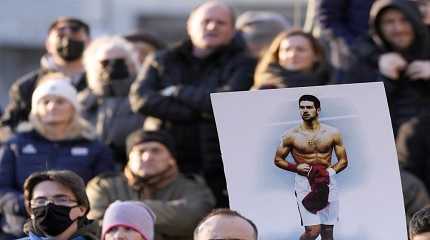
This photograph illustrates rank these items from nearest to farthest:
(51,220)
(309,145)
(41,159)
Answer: (309,145) < (51,220) < (41,159)

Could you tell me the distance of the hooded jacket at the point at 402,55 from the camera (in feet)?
33.7

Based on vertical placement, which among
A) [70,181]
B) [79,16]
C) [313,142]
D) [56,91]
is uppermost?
[79,16]

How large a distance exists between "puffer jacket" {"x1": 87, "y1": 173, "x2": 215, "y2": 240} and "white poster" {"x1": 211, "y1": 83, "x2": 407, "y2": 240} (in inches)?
98.9

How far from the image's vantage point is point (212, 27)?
10.5 m

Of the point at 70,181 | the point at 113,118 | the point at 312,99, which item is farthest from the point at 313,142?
the point at 113,118

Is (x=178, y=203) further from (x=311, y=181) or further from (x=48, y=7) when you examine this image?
(x=48, y=7)

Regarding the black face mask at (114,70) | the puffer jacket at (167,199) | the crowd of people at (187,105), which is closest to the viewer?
the puffer jacket at (167,199)

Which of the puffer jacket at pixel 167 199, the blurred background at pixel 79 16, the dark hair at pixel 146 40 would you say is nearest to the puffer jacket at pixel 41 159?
the puffer jacket at pixel 167 199

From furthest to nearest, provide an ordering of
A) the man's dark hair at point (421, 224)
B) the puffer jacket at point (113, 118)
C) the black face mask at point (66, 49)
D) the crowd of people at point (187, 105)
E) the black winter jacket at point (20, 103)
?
1. the black face mask at point (66, 49)
2. the black winter jacket at point (20, 103)
3. the puffer jacket at point (113, 118)
4. the crowd of people at point (187, 105)
5. the man's dark hair at point (421, 224)

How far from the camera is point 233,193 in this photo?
6918 millimetres

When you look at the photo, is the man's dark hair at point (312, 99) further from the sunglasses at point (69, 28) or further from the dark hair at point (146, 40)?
the dark hair at point (146, 40)

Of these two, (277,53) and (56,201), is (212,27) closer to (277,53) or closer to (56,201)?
(277,53)

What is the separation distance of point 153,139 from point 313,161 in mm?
2856

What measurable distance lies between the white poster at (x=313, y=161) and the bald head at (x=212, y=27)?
11.5ft
